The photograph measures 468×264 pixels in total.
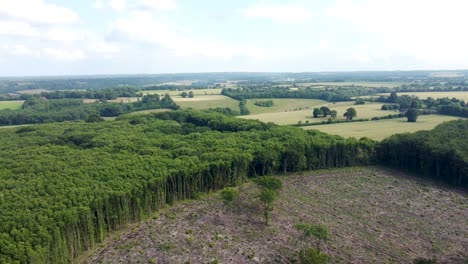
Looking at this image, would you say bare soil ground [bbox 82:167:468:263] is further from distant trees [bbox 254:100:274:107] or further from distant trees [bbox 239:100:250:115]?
distant trees [bbox 254:100:274:107]

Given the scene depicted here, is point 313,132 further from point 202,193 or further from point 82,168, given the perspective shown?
point 82,168

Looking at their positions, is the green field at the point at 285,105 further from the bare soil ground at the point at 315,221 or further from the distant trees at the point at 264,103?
the bare soil ground at the point at 315,221

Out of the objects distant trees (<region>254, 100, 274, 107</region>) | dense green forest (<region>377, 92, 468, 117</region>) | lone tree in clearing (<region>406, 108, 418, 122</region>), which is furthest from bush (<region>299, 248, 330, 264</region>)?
distant trees (<region>254, 100, 274, 107</region>)

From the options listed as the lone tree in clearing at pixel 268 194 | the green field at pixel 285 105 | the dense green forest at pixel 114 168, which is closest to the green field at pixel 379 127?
the dense green forest at pixel 114 168

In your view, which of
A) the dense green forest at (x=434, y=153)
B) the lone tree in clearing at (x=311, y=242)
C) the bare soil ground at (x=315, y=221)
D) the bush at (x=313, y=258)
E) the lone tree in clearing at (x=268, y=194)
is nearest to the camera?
the bush at (x=313, y=258)

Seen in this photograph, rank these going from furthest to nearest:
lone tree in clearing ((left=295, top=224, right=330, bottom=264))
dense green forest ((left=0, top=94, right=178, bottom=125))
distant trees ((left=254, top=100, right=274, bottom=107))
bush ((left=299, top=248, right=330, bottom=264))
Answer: distant trees ((left=254, top=100, right=274, bottom=107))
dense green forest ((left=0, top=94, right=178, bottom=125))
lone tree in clearing ((left=295, top=224, right=330, bottom=264))
bush ((left=299, top=248, right=330, bottom=264))

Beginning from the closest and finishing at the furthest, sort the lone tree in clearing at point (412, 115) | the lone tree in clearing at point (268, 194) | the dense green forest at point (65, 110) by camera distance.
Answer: the lone tree in clearing at point (268, 194)
the lone tree in clearing at point (412, 115)
the dense green forest at point (65, 110)
